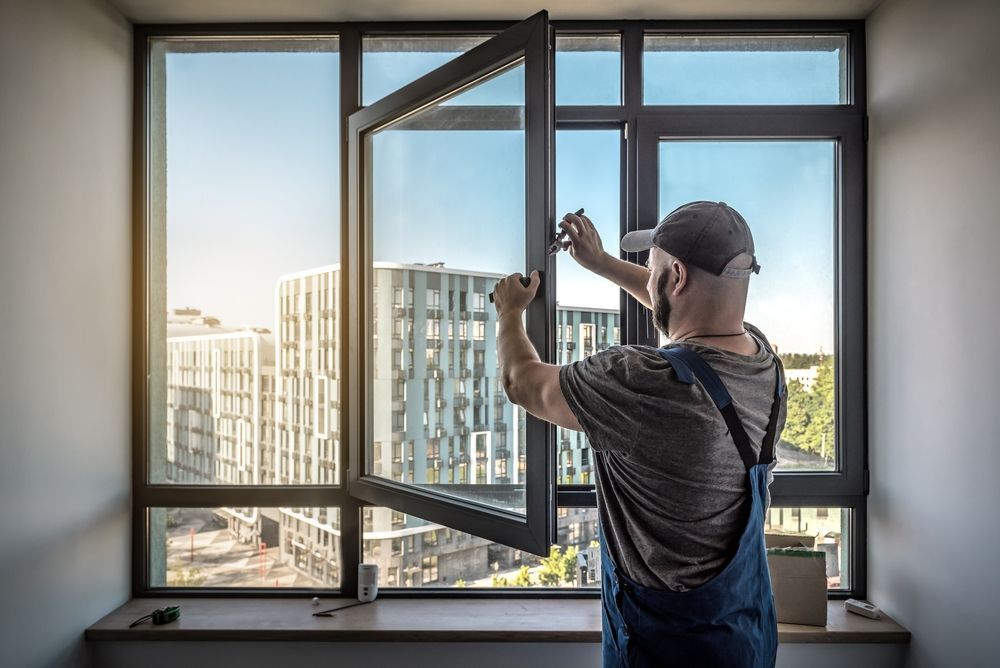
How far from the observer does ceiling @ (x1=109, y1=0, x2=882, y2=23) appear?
179 centimetres

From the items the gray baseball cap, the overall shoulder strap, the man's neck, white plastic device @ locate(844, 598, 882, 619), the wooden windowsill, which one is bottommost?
the wooden windowsill

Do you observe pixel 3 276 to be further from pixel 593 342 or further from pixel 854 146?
pixel 854 146

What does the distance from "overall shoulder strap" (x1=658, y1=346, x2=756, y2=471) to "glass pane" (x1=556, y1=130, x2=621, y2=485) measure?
82 cm

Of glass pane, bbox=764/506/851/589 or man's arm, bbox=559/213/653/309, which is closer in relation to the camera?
man's arm, bbox=559/213/653/309

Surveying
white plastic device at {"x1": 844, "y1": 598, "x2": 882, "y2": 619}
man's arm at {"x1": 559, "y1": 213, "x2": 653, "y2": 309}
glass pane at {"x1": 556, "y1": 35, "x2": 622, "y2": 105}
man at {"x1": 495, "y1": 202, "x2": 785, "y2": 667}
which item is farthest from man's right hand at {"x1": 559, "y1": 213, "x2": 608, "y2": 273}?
white plastic device at {"x1": 844, "y1": 598, "x2": 882, "y2": 619}

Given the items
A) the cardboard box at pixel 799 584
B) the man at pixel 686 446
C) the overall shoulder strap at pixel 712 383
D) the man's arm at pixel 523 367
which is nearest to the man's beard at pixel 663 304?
the man at pixel 686 446

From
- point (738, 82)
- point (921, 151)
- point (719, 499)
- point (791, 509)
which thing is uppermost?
point (738, 82)

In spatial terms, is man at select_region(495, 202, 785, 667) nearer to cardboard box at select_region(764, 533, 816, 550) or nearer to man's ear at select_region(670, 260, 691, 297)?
man's ear at select_region(670, 260, 691, 297)

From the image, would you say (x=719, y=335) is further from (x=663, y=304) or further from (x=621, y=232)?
(x=621, y=232)

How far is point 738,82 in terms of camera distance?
1.89 m

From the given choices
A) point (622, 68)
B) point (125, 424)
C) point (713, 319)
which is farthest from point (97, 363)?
point (622, 68)

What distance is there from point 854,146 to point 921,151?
0.25 meters

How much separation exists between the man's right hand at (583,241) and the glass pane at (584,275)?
1.24ft

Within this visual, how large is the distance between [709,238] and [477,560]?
130 centimetres
